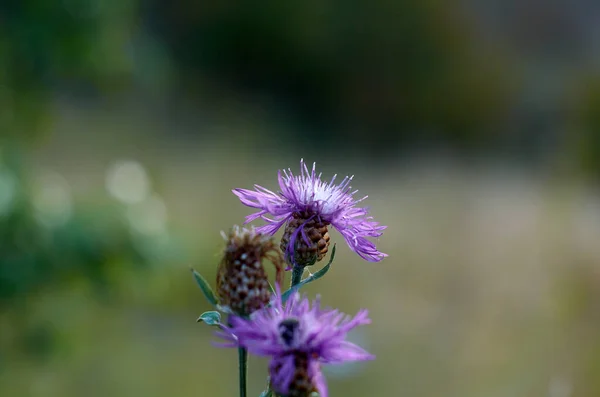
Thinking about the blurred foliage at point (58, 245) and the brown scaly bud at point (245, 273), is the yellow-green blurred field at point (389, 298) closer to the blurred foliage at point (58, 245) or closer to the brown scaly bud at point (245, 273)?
the blurred foliage at point (58, 245)

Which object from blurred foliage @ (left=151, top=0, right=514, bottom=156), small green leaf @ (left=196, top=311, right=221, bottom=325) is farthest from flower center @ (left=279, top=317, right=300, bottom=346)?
blurred foliage @ (left=151, top=0, right=514, bottom=156)

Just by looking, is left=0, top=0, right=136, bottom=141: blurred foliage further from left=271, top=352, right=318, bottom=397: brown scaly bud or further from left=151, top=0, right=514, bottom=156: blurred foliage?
left=151, top=0, right=514, bottom=156: blurred foliage

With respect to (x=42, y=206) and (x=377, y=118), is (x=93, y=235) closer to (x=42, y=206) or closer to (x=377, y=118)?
(x=42, y=206)

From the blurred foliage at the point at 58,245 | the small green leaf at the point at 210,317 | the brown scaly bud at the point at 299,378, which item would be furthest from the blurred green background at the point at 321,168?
the brown scaly bud at the point at 299,378

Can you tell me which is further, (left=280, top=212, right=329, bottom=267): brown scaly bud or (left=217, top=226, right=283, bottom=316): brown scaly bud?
(left=280, top=212, right=329, bottom=267): brown scaly bud

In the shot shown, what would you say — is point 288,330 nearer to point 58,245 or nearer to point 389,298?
point 58,245

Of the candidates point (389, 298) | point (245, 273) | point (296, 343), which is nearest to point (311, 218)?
point (245, 273)

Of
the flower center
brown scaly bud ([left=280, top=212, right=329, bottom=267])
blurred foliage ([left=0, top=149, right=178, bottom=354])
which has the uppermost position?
blurred foliage ([left=0, top=149, right=178, bottom=354])
